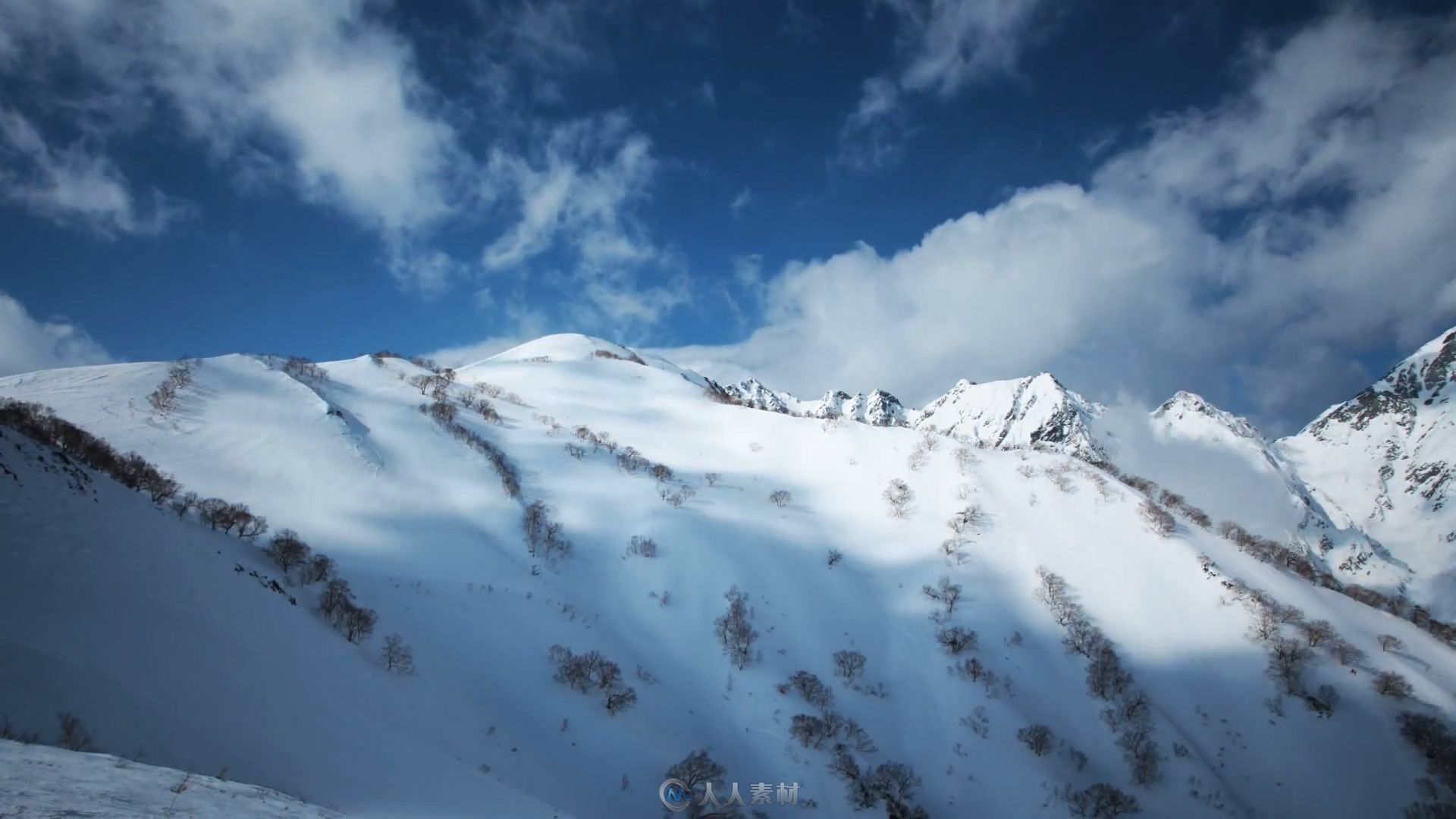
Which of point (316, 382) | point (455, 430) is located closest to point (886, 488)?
point (455, 430)

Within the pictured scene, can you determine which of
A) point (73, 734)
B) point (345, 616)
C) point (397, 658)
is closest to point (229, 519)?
point (345, 616)

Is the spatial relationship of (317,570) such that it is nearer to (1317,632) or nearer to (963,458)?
(963,458)

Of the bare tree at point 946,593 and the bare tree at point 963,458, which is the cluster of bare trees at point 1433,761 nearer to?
the bare tree at point 946,593

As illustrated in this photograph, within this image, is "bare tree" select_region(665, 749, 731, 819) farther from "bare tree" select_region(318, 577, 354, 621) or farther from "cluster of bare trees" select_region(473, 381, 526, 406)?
"cluster of bare trees" select_region(473, 381, 526, 406)

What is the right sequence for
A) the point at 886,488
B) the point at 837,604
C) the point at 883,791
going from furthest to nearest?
the point at 886,488
the point at 837,604
the point at 883,791

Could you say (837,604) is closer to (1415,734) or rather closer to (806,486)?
(806,486)

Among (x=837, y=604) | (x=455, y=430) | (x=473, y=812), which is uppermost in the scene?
(x=455, y=430)

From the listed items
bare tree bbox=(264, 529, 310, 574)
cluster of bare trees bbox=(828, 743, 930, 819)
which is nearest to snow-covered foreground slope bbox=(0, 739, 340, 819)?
bare tree bbox=(264, 529, 310, 574)
